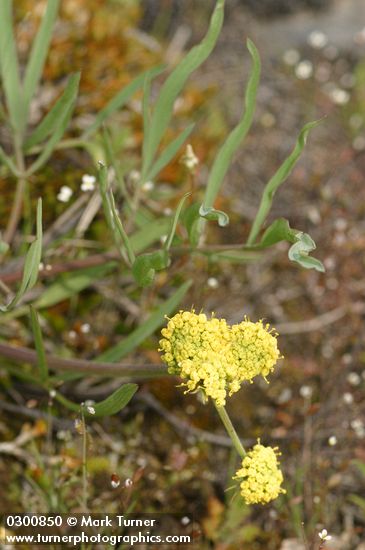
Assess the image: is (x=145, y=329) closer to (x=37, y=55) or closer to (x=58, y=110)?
(x=58, y=110)

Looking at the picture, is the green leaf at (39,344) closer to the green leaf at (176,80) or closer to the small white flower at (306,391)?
the green leaf at (176,80)

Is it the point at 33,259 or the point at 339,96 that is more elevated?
the point at 339,96

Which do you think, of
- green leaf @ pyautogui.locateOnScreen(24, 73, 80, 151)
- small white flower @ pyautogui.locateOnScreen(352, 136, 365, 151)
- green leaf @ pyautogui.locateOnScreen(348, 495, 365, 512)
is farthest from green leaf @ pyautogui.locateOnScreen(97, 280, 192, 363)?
small white flower @ pyautogui.locateOnScreen(352, 136, 365, 151)

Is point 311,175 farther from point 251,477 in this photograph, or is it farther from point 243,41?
point 251,477

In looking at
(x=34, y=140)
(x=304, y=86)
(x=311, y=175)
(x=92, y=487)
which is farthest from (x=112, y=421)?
(x=304, y=86)

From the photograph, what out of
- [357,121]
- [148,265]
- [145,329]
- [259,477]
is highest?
[357,121]

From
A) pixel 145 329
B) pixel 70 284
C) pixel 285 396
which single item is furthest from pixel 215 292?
pixel 145 329
